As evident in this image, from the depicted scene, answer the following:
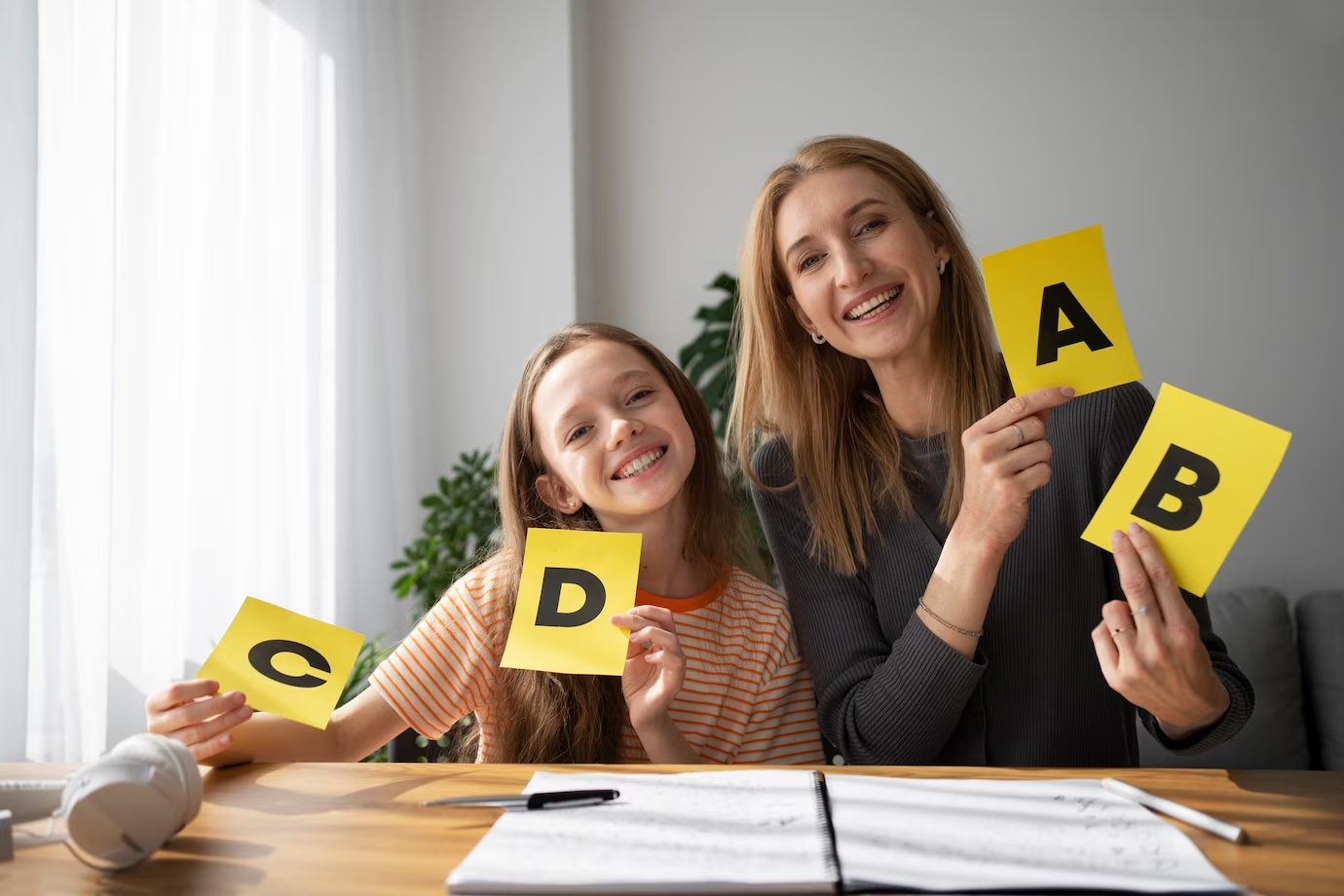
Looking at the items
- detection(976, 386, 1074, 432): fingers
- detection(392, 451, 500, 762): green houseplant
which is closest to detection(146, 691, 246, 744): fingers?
detection(976, 386, 1074, 432): fingers

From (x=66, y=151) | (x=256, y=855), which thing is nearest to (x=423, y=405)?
(x=66, y=151)

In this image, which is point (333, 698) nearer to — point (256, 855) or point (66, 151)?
point (256, 855)

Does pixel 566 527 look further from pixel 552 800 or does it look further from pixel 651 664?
pixel 552 800

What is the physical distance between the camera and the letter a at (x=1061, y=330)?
984mm

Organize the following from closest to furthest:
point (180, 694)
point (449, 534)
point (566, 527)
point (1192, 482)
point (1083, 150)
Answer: point (1192, 482), point (180, 694), point (566, 527), point (449, 534), point (1083, 150)

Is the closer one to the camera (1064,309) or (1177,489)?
(1177,489)

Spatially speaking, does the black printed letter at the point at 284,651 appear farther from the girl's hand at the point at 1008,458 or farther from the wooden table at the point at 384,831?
the girl's hand at the point at 1008,458

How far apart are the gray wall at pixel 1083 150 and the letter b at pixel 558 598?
2.42 meters

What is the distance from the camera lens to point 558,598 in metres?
1.04

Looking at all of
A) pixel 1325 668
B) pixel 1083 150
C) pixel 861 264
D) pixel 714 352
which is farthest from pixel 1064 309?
pixel 1083 150

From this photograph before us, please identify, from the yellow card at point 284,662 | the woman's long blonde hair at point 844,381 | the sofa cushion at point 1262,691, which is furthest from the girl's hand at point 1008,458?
the sofa cushion at point 1262,691

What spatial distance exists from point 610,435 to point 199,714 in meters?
0.58

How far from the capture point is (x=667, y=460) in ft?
4.40

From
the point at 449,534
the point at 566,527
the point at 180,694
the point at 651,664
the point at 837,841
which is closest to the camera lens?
the point at 837,841
